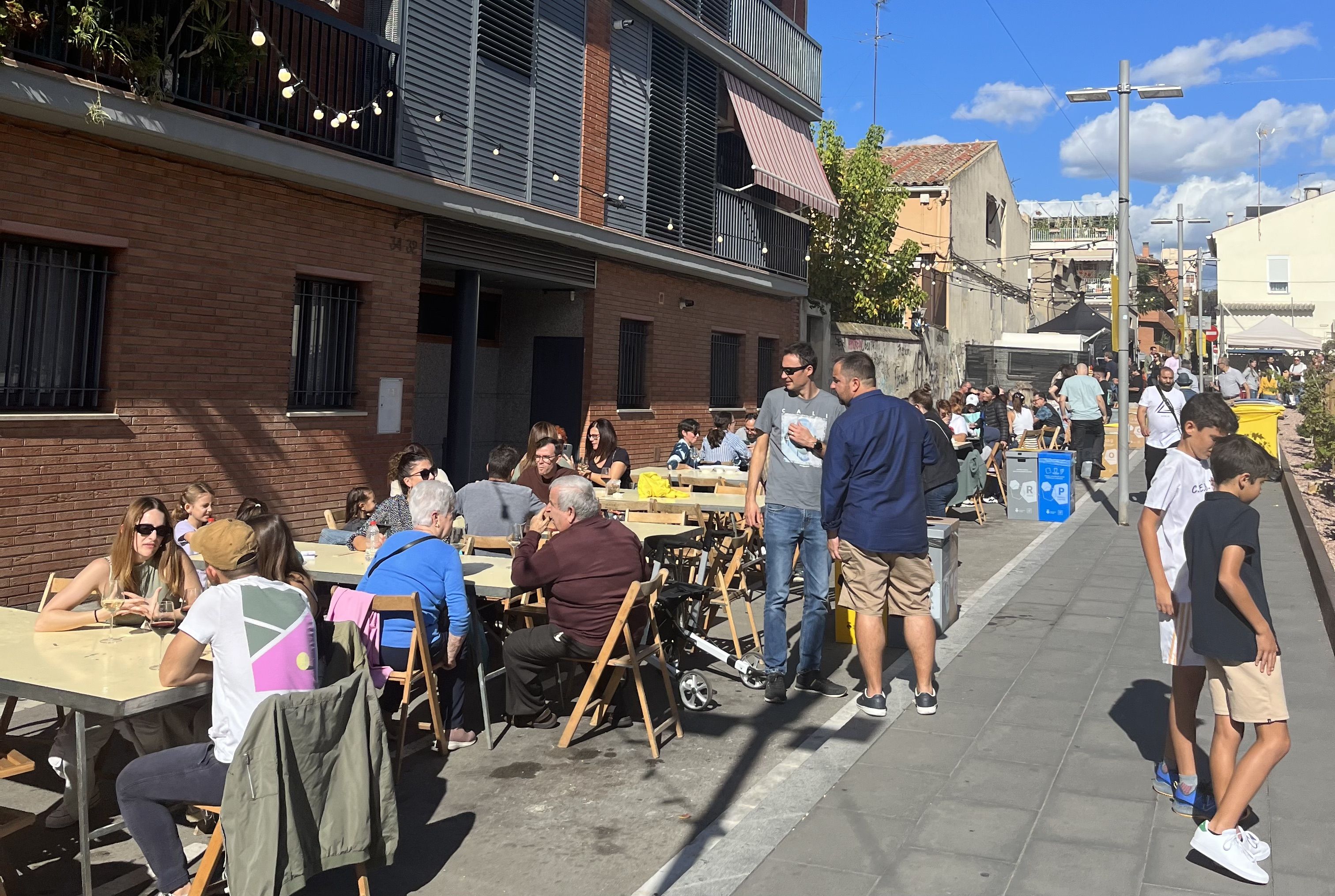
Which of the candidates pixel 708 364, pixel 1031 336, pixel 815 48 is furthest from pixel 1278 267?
pixel 708 364

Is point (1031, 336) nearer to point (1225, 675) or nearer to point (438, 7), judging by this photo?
point (438, 7)

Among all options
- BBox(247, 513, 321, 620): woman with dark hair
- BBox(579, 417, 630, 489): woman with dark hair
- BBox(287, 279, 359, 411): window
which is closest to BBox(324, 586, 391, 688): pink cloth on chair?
BBox(247, 513, 321, 620): woman with dark hair

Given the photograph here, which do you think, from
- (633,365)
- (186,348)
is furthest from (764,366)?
(186,348)

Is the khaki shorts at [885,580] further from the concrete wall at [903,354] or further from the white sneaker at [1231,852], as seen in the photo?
the concrete wall at [903,354]

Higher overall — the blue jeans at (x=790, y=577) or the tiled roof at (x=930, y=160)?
the tiled roof at (x=930, y=160)

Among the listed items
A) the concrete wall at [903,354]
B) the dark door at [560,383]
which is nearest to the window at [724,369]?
the concrete wall at [903,354]

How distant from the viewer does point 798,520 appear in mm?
6613

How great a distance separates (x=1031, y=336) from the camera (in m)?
30.5

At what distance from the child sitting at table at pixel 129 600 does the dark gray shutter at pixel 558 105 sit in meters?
8.78

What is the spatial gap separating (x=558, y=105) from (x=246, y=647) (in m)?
11.2

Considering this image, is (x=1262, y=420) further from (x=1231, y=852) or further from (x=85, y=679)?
(x=85, y=679)

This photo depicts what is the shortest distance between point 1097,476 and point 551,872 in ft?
55.6

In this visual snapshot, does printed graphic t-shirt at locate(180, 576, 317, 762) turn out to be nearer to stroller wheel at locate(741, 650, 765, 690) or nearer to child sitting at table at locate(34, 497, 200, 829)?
child sitting at table at locate(34, 497, 200, 829)

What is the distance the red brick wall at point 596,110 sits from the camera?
567 inches
